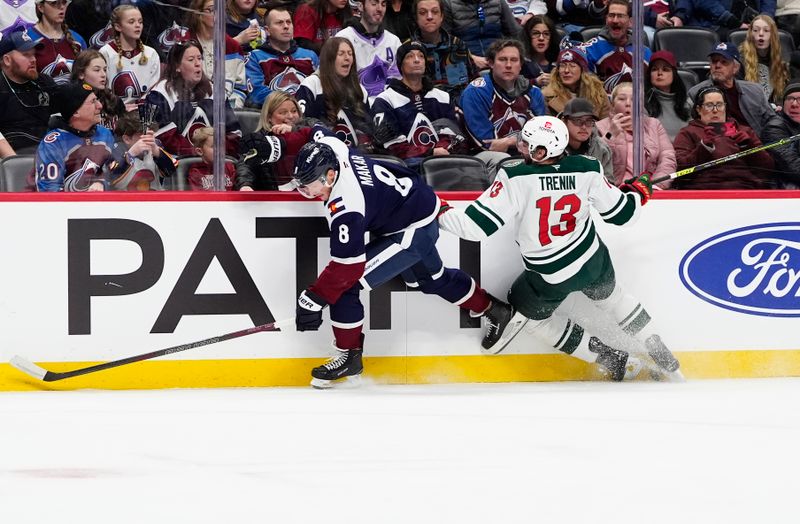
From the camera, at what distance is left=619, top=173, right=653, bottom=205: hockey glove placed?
176 inches

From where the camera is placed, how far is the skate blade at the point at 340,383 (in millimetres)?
4410

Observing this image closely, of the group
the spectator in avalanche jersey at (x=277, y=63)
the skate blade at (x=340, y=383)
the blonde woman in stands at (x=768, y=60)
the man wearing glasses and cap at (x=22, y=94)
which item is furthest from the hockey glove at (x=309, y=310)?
the blonde woman in stands at (x=768, y=60)

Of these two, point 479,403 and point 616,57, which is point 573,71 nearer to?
point 616,57

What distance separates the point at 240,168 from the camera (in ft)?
14.6

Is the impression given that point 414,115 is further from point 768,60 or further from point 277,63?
point 768,60

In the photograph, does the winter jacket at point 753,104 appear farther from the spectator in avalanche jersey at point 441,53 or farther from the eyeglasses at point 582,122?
the spectator in avalanche jersey at point 441,53

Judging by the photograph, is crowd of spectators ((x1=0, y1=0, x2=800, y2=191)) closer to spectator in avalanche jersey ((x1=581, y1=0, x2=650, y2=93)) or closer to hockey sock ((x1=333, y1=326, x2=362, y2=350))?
spectator in avalanche jersey ((x1=581, y1=0, x2=650, y2=93))

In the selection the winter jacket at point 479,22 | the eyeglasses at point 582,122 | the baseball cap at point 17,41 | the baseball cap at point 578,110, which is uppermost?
the winter jacket at point 479,22

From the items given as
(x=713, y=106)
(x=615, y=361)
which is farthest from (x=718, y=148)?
(x=615, y=361)

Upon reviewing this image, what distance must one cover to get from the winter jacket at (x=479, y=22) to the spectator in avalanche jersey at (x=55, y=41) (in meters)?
1.61

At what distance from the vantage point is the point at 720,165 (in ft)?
15.6

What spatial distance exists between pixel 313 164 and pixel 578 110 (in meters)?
1.25

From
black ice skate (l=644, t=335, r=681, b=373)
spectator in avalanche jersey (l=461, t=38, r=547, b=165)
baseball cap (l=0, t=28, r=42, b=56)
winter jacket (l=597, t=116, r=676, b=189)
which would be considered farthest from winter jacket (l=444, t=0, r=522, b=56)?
baseball cap (l=0, t=28, r=42, b=56)

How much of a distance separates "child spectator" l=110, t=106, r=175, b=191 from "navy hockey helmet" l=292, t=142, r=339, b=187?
58 centimetres
